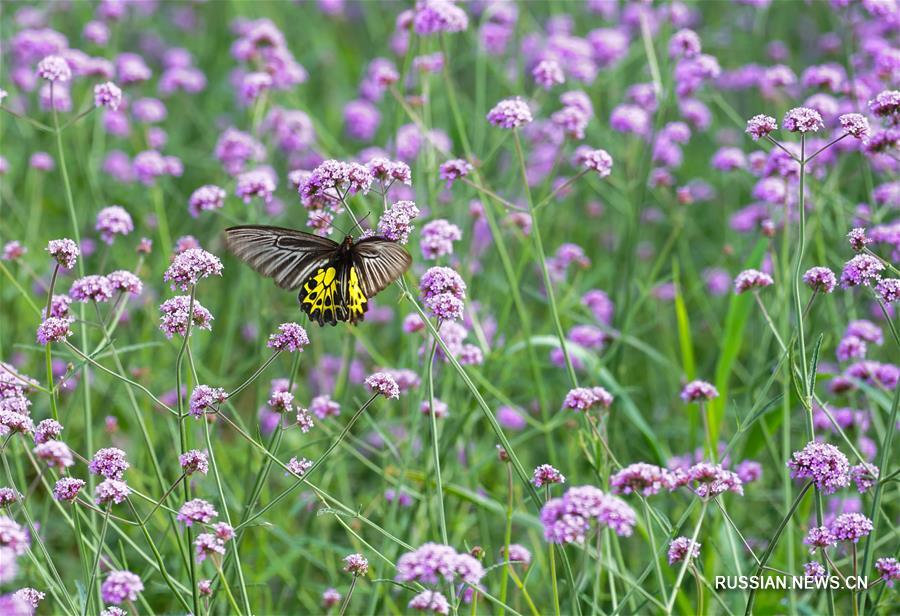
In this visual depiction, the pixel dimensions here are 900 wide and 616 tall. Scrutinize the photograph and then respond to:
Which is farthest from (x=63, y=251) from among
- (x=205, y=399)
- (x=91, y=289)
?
(x=205, y=399)

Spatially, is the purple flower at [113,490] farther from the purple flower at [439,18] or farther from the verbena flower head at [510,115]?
the purple flower at [439,18]

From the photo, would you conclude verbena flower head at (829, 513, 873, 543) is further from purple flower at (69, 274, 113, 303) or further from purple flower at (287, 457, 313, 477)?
purple flower at (69, 274, 113, 303)

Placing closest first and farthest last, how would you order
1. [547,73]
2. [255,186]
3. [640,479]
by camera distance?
[640,479] < [255,186] < [547,73]

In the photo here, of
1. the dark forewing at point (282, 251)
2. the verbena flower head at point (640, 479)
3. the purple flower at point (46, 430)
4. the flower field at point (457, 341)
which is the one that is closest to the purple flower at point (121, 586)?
the flower field at point (457, 341)

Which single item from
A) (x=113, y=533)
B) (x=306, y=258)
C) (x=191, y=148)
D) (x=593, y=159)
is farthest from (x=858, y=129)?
(x=191, y=148)

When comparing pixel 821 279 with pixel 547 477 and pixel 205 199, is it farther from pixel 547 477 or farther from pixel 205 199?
pixel 205 199

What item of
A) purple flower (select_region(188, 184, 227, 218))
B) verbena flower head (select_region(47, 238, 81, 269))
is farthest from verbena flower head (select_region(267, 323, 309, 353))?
purple flower (select_region(188, 184, 227, 218))

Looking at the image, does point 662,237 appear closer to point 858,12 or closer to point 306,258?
point 858,12
